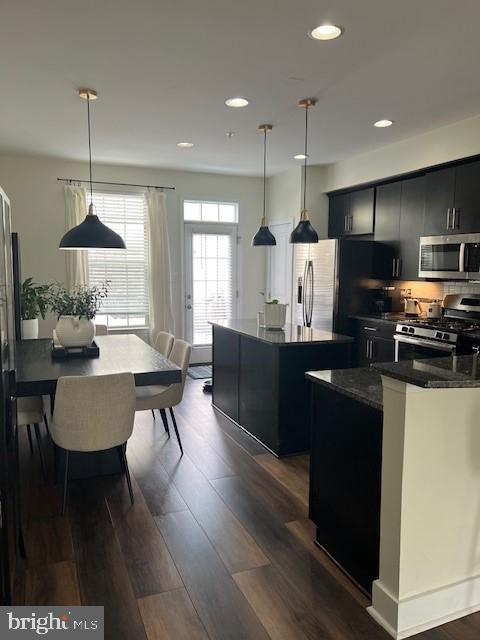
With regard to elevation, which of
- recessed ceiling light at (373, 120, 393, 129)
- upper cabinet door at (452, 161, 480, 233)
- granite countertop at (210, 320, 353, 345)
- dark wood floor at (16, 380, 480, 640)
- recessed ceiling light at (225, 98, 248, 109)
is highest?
recessed ceiling light at (373, 120, 393, 129)

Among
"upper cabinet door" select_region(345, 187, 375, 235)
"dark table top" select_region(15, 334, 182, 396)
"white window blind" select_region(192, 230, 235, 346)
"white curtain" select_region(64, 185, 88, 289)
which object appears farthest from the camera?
"white window blind" select_region(192, 230, 235, 346)

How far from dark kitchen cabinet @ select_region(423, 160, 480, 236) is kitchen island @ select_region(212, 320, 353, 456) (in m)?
1.65

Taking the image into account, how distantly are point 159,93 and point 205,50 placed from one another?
0.87 metres

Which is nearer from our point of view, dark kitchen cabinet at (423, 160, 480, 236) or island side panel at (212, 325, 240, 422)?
dark kitchen cabinet at (423, 160, 480, 236)

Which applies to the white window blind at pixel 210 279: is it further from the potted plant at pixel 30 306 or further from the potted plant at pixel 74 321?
the potted plant at pixel 74 321

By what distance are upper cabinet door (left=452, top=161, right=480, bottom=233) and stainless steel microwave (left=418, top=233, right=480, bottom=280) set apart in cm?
9

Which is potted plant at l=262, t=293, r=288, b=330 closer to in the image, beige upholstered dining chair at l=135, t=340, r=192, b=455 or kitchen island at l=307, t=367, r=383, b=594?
beige upholstered dining chair at l=135, t=340, r=192, b=455

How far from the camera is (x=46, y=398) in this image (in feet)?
16.0

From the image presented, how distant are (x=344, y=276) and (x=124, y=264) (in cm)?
297

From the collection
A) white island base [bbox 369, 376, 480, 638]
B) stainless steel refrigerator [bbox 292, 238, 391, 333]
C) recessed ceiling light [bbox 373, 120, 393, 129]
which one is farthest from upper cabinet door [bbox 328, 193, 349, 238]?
white island base [bbox 369, 376, 480, 638]

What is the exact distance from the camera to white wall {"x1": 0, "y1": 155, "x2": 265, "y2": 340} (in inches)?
237

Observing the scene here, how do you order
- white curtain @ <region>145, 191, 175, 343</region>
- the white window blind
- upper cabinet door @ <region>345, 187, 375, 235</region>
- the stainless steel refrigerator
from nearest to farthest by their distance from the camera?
1. the stainless steel refrigerator
2. upper cabinet door @ <region>345, 187, 375, 235</region>
3. white curtain @ <region>145, 191, 175, 343</region>
4. the white window blind

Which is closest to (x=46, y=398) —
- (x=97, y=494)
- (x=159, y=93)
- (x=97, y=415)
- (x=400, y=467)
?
(x=97, y=494)

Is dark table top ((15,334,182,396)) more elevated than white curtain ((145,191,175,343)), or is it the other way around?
white curtain ((145,191,175,343))
